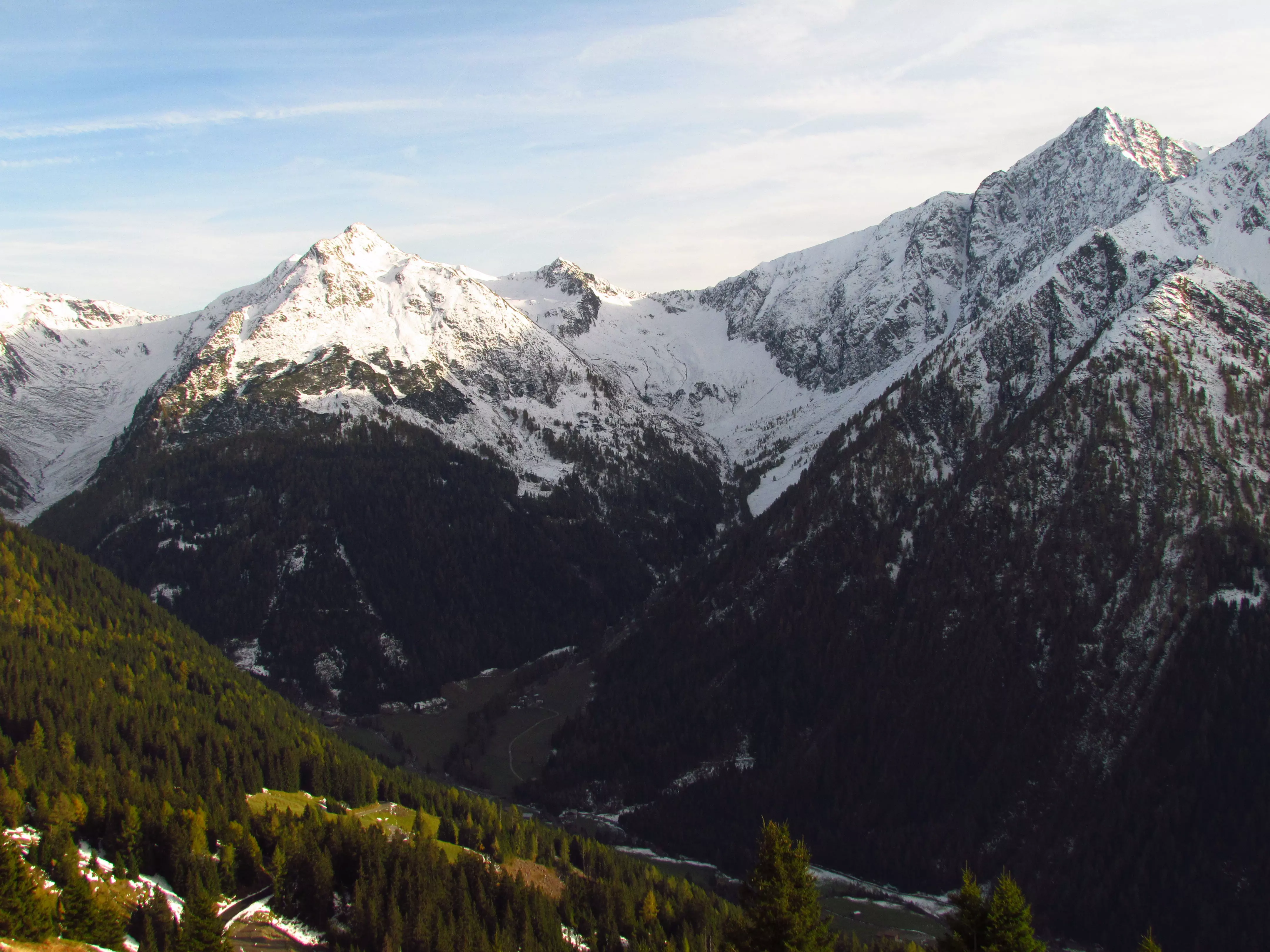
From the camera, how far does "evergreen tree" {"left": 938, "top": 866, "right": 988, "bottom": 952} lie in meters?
67.7

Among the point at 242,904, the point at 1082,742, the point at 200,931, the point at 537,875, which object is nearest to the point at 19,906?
the point at 200,931

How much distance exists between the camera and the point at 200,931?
84.2 meters

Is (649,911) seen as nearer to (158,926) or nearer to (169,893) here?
(169,893)

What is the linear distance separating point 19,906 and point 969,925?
68057 millimetres

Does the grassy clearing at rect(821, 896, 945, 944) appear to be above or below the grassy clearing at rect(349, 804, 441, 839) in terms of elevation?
below

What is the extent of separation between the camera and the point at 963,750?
17775 cm

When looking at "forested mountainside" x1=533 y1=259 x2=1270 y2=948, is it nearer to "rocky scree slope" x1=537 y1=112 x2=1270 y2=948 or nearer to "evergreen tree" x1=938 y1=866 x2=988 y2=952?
"rocky scree slope" x1=537 y1=112 x2=1270 y2=948

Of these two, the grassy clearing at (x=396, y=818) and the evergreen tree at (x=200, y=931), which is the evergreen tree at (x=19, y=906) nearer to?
the evergreen tree at (x=200, y=931)

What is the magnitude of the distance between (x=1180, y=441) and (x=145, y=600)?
622 ft

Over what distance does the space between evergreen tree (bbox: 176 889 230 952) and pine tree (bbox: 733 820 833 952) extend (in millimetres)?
42966

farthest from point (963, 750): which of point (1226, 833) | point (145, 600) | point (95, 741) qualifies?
point (145, 600)

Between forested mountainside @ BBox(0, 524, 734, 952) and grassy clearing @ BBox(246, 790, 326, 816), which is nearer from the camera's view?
forested mountainside @ BBox(0, 524, 734, 952)

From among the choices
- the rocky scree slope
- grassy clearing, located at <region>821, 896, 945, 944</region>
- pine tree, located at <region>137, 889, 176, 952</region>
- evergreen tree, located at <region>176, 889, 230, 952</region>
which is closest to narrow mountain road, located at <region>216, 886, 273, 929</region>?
pine tree, located at <region>137, 889, 176, 952</region>

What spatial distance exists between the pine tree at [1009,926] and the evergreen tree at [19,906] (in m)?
67.9
